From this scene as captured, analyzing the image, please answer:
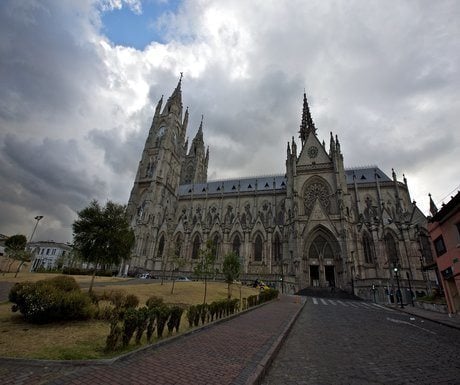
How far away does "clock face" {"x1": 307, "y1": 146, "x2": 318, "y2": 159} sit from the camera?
47.1 m

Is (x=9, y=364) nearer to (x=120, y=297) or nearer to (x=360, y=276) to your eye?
(x=120, y=297)

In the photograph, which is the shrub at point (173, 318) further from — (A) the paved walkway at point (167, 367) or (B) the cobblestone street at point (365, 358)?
(B) the cobblestone street at point (365, 358)

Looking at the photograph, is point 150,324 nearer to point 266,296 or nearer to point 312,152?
point 266,296

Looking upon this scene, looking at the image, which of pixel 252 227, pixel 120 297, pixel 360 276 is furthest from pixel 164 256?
pixel 120 297

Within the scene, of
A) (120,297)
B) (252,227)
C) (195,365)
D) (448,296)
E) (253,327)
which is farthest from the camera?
(252,227)

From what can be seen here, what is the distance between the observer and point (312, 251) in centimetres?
3962

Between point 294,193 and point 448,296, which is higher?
point 294,193

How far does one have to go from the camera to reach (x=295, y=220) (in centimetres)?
4019

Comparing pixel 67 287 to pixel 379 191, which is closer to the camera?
pixel 67 287

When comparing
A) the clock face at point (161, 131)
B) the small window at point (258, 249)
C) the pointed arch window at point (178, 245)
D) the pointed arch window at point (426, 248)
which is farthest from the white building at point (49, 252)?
the pointed arch window at point (426, 248)

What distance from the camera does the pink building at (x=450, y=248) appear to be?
58.1ft

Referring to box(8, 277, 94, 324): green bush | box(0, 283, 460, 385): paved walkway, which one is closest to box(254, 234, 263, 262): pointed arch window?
box(8, 277, 94, 324): green bush

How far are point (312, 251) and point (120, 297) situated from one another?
3406 cm

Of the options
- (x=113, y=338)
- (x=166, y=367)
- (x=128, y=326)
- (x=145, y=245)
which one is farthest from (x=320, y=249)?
(x=166, y=367)
